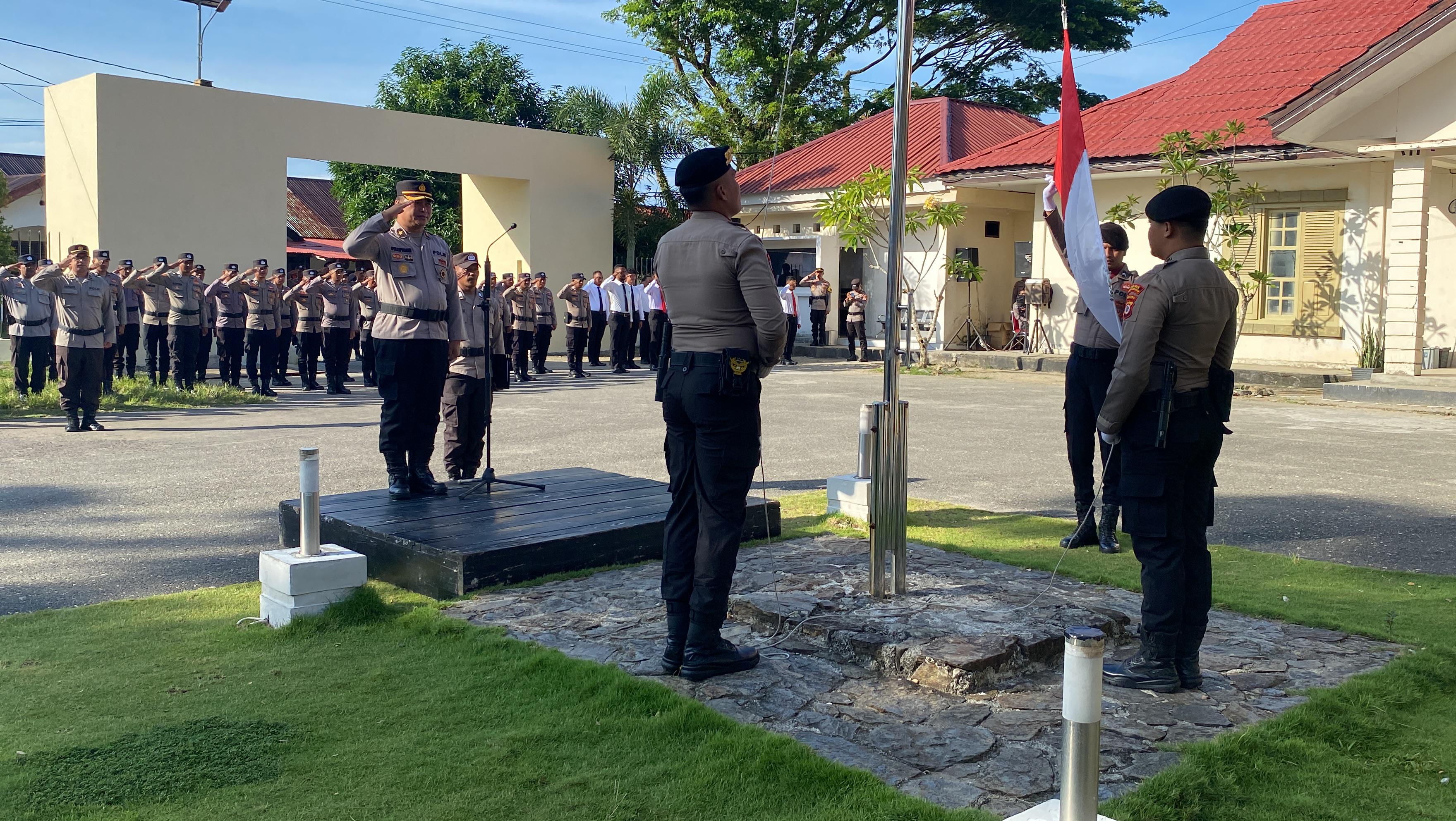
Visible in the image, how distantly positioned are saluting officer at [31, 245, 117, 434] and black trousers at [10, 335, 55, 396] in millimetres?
1242

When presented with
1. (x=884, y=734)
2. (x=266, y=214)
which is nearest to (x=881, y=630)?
(x=884, y=734)

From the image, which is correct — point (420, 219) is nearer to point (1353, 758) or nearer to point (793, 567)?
point (793, 567)

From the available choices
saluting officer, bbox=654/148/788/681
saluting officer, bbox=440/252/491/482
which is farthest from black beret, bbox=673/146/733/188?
saluting officer, bbox=440/252/491/482

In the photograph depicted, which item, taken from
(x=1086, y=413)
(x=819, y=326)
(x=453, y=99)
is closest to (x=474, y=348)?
(x=1086, y=413)

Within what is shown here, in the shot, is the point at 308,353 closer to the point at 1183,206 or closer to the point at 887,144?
the point at 887,144

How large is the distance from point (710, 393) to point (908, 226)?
16709 millimetres

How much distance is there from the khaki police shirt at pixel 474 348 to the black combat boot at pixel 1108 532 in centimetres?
397

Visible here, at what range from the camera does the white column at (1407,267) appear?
53.0 feet

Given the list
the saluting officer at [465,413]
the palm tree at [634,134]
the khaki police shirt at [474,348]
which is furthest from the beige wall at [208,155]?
the saluting officer at [465,413]

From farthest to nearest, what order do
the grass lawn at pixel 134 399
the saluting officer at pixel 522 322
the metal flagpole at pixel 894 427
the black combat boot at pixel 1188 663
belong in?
the saluting officer at pixel 522 322
the grass lawn at pixel 134 399
the metal flagpole at pixel 894 427
the black combat boot at pixel 1188 663

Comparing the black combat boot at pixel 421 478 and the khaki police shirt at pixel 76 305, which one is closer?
the black combat boot at pixel 421 478

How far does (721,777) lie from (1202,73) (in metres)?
22.4

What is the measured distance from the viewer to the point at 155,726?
4121mm

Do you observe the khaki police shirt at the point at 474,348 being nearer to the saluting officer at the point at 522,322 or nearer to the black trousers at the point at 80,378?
the black trousers at the point at 80,378
